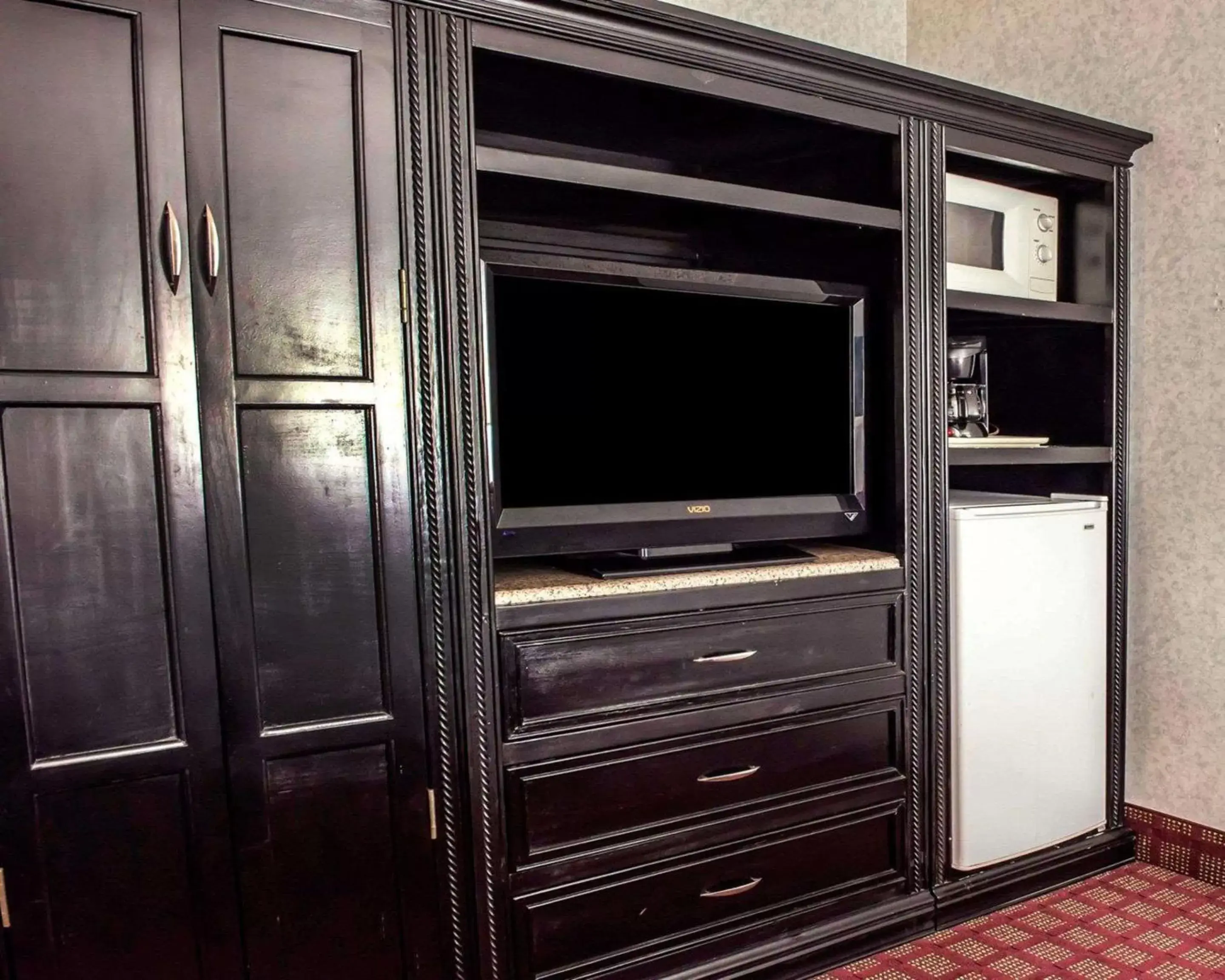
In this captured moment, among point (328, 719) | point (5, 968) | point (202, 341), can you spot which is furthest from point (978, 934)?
point (202, 341)

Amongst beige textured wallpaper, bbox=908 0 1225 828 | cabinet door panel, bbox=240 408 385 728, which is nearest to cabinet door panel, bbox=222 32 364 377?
cabinet door panel, bbox=240 408 385 728

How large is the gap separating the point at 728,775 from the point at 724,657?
0.26 meters

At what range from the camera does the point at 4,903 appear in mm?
1324

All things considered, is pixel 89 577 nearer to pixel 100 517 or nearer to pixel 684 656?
pixel 100 517

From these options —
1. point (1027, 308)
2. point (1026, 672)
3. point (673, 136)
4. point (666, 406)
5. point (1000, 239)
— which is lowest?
point (1026, 672)

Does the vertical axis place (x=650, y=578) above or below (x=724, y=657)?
above

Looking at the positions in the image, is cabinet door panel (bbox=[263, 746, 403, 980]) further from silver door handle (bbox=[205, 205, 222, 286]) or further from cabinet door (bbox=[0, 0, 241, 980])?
silver door handle (bbox=[205, 205, 222, 286])

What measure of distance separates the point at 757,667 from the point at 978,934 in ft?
3.03

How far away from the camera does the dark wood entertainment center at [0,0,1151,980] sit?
4.39 feet

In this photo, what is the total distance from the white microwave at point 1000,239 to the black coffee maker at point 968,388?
0.17 m

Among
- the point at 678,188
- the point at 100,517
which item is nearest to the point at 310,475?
the point at 100,517

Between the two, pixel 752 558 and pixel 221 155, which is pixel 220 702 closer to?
pixel 221 155

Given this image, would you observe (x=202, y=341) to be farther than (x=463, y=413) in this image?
No

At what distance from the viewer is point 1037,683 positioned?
7.47 ft
